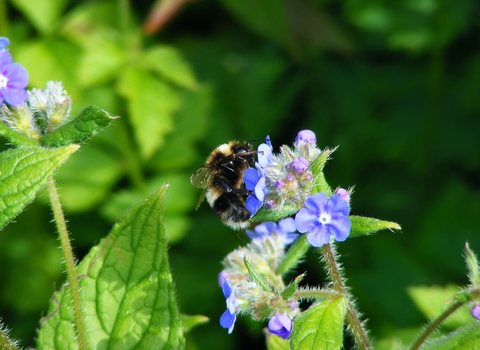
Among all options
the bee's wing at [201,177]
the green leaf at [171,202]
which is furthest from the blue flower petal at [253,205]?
the green leaf at [171,202]

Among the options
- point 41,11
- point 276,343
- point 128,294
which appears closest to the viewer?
point 128,294

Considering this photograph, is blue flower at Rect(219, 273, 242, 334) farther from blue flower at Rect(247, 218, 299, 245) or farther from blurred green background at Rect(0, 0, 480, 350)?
blurred green background at Rect(0, 0, 480, 350)

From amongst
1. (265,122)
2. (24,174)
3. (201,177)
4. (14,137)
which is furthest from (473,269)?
(265,122)

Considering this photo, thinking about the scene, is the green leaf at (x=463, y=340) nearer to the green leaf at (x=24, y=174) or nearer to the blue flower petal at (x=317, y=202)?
the blue flower petal at (x=317, y=202)

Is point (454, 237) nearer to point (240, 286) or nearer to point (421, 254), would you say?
A: point (421, 254)

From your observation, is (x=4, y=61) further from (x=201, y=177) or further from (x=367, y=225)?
(x=367, y=225)

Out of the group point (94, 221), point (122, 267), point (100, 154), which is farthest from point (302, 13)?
point (122, 267)
